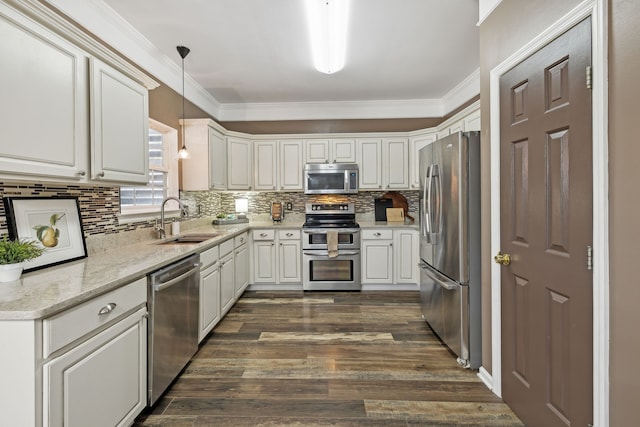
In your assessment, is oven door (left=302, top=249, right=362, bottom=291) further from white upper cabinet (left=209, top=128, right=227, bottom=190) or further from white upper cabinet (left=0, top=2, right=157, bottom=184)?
white upper cabinet (left=0, top=2, right=157, bottom=184)

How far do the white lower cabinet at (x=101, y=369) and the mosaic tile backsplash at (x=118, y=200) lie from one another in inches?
30.7

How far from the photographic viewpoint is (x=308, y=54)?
10.8 ft

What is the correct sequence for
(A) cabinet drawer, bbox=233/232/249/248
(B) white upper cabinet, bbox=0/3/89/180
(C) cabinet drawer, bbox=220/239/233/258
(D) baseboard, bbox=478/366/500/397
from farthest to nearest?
(A) cabinet drawer, bbox=233/232/249/248 < (C) cabinet drawer, bbox=220/239/233/258 < (D) baseboard, bbox=478/366/500/397 < (B) white upper cabinet, bbox=0/3/89/180

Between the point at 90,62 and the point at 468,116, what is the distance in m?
3.22

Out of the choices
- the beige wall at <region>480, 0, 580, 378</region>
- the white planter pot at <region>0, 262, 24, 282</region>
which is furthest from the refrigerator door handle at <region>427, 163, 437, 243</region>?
the white planter pot at <region>0, 262, 24, 282</region>

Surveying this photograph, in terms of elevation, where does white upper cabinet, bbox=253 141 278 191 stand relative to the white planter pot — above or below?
above

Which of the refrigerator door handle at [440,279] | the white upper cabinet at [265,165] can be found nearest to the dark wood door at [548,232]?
the refrigerator door handle at [440,279]

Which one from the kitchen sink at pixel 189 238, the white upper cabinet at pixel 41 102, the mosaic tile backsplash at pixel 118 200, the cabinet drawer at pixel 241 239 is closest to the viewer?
the white upper cabinet at pixel 41 102

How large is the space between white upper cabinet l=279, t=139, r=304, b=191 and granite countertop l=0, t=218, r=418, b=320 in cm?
235

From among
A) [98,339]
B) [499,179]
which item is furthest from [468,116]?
[98,339]

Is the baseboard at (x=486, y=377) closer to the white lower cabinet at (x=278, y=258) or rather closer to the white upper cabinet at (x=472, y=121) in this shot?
the white upper cabinet at (x=472, y=121)

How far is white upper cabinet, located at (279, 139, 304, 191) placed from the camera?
4.83 meters

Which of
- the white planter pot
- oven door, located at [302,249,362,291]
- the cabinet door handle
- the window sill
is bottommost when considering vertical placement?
oven door, located at [302,249,362,291]

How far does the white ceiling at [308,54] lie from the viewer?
2.56 metres
